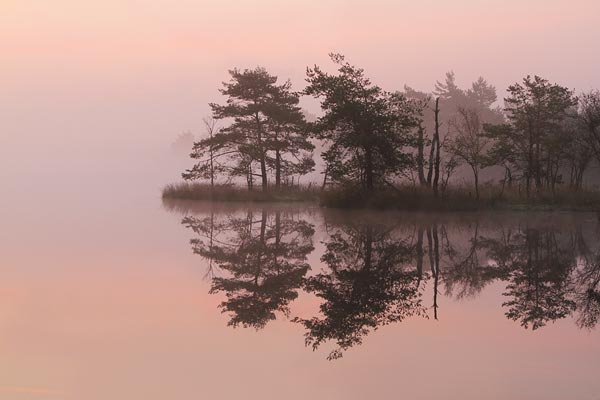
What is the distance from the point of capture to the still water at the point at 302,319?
617 centimetres

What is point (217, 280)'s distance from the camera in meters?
12.2

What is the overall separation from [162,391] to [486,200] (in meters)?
29.6

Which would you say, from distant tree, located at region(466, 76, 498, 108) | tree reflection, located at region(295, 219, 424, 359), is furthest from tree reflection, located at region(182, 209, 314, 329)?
distant tree, located at region(466, 76, 498, 108)

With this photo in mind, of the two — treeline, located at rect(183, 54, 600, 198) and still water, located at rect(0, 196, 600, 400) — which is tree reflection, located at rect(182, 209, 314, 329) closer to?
still water, located at rect(0, 196, 600, 400)

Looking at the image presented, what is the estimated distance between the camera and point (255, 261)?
1445cm

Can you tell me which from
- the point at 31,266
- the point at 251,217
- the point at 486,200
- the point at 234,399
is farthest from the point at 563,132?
the point at 234,399

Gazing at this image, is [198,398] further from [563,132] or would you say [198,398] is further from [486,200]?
[563,132]

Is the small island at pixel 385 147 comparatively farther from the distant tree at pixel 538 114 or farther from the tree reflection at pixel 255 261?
the tree reflection at pixel 255 261

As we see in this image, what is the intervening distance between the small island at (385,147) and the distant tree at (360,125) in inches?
2.5

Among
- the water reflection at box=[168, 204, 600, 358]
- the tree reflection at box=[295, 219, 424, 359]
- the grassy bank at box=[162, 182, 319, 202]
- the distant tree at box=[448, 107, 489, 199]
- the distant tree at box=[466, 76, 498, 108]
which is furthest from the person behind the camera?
the distant tree at box=[466, 76, 498, 108]

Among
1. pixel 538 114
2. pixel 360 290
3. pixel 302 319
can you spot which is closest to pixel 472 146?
pixel 538 114

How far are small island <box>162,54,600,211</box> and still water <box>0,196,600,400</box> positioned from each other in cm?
1566

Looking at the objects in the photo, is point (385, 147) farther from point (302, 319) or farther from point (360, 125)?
point (302, 319)

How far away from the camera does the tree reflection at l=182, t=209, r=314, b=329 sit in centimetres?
980
